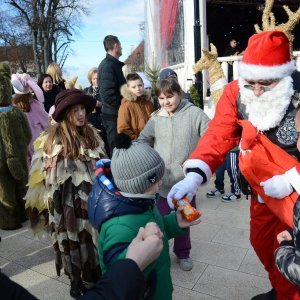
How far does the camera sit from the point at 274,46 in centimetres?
210

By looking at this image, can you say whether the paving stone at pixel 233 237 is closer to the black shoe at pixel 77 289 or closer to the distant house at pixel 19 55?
the black shoe at pixel 77 289

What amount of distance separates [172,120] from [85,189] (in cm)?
98

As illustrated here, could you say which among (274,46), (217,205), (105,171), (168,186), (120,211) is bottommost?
(217,205)

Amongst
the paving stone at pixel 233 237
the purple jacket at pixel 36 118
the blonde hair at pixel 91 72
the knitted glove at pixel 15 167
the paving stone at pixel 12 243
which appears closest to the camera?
the paving stone at pixel 233 237

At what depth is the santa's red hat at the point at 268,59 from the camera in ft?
6.71

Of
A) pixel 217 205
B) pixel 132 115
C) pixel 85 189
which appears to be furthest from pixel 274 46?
pixel 217 205

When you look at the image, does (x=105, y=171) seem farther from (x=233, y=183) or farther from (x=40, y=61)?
(x=40, y=61)

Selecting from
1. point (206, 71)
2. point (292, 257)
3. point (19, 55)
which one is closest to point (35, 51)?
point (19, 55)

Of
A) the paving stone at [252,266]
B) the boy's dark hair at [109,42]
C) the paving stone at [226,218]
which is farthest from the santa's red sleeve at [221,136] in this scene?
the boy's dark hair at [109,42]

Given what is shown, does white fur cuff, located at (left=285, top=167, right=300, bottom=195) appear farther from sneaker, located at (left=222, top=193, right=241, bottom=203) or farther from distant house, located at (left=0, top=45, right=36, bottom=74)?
distant house, located at (left=0, top=45, right=36, bottom=74)

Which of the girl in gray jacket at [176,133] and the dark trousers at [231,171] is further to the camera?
the dark trousers at [231,171]

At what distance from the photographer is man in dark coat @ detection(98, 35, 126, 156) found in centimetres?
462

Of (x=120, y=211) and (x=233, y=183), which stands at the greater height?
(x=120, y=211)

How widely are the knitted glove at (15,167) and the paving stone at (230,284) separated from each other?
2307 mm
